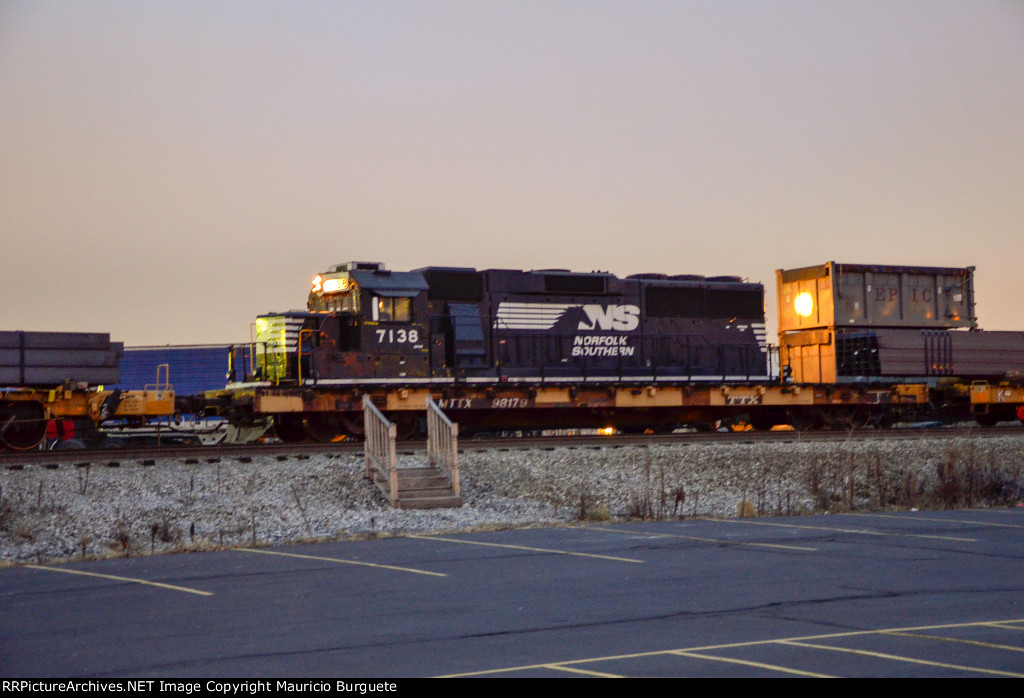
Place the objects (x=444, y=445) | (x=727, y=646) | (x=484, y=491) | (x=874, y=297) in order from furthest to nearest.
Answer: (x=874, y=297) → (x=484, y=491) → (x=444, y=445) → (x=727, y=646)

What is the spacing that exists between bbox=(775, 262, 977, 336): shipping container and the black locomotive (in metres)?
1.48

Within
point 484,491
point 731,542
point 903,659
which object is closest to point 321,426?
point 484,491

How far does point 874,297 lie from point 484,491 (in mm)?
13736

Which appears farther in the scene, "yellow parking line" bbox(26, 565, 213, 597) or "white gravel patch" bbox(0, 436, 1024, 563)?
"white gravel patch" bbox(0, 436, 1024, 563)

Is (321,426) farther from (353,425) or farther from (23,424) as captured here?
(23,424)

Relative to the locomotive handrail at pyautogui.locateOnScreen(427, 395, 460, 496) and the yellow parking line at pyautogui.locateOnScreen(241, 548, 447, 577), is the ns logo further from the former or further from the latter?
the yellow parking line at pyautogui.locateOnScreen(241, 548, 447, 577)

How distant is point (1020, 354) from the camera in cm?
2611

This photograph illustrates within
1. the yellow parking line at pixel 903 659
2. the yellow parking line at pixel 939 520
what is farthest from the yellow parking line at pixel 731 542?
the yellow parking line at pixel 903 659

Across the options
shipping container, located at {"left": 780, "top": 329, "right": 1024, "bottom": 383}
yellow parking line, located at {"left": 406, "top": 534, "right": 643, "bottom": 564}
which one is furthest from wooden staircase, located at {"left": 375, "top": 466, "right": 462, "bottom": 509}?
shipping container, located at {"left": 780, "top": 329, "right": 1024, "bottom": 383}

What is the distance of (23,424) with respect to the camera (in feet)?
61.4

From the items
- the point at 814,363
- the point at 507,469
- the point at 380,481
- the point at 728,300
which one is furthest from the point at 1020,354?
the point at 380,481

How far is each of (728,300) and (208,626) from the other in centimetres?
1949

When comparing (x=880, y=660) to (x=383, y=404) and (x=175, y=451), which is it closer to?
(x=175, y=451)

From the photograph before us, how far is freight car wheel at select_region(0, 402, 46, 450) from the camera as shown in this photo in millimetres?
18438
